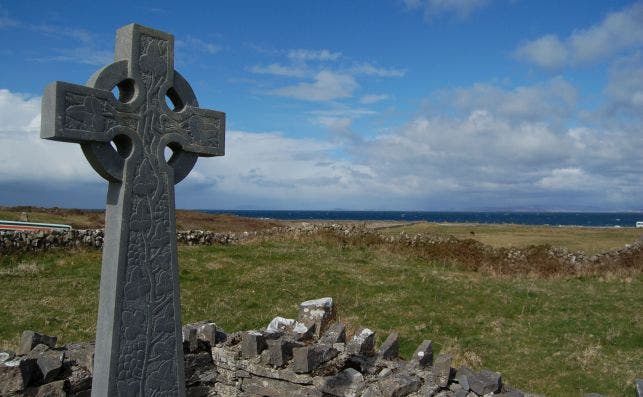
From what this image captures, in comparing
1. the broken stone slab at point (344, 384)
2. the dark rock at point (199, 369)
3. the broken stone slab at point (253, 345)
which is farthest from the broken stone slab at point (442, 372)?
the dark rock at point (199, 369)

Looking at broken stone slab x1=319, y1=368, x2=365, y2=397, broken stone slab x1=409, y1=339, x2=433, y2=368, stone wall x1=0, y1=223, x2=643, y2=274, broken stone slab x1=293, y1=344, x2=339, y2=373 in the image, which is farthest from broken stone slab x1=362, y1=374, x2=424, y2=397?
stone wall x1=0, y1=223, x2=643, y2=274

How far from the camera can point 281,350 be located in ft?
20.9

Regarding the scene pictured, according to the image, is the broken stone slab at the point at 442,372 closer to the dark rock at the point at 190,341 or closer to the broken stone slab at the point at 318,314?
the broken stone slab at the point at 318,314

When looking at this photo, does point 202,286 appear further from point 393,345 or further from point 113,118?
point 113,118

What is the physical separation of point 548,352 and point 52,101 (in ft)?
31.5

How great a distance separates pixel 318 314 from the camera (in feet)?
27.3

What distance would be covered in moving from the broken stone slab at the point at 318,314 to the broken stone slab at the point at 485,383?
2.55m

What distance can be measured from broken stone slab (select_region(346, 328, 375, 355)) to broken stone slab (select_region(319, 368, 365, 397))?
1.49 feet

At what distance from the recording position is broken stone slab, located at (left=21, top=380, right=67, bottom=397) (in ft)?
17.1

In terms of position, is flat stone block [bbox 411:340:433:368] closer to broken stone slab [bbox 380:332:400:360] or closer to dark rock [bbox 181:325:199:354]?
broken stone slab [bbox 380:332:400:360]

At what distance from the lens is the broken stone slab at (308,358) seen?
20.0 feet

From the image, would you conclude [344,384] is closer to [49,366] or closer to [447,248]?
[49,366]

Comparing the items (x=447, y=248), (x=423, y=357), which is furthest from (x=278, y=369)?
(x=447, y=248)

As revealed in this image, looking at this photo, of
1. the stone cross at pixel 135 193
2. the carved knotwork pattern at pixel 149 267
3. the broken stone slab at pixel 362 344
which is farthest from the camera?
the broken stone slab at pixel 362 344
